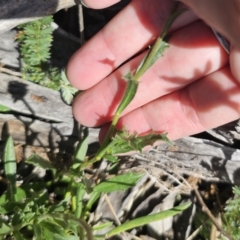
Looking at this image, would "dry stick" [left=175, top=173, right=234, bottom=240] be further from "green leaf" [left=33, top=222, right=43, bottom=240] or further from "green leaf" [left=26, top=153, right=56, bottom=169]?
"green leaf" [left=33, top=222, right=43, bottom=240]

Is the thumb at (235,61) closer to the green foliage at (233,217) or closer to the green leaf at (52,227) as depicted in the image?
the green foliage at (233,217)

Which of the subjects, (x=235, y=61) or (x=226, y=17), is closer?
(x=226, y=17)

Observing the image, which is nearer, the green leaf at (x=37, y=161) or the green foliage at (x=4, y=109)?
the green leaf at (x=37, y=161)

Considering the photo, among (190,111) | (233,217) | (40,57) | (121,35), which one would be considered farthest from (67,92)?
(233,217)

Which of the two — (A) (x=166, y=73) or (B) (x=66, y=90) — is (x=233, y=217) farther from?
(B) (x=66, y=90)

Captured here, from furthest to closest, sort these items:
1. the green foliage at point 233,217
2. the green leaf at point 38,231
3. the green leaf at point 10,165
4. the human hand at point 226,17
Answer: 1. the green foliage at point 233,217
2. the green leaf at point 10,165
3. the green leaf at point 38,231
4. the human hand at point 226,17

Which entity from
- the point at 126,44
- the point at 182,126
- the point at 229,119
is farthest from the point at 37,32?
the point at 229,119

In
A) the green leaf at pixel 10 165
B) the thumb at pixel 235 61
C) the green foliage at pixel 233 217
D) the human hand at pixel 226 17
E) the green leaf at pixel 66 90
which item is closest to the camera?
the human hand at pixel 226 17

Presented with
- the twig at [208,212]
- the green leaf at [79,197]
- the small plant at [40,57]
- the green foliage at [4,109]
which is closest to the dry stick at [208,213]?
the twig at [208,212]
